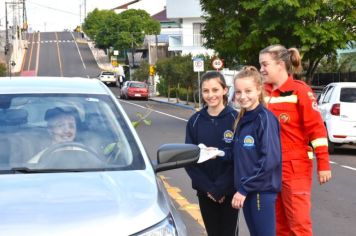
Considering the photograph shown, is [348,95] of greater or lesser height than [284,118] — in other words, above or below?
below

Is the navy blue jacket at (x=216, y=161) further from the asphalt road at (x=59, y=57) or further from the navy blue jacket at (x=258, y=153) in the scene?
the asphalt road at (x=59, y=57)

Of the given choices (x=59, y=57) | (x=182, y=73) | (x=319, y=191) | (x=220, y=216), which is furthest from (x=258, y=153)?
(x=59, y=57)

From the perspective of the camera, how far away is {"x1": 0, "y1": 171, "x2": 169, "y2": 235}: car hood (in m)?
3.39

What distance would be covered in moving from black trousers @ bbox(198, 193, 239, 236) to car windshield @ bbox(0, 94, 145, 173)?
2.99 ft

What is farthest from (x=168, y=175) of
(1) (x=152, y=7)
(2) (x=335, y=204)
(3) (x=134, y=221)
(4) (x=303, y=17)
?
(1) (x=152, y=7)

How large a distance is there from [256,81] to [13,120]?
5.64 feet

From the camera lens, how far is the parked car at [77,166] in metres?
3.48

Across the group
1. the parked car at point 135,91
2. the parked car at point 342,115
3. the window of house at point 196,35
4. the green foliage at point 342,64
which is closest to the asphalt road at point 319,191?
the parked car at point 342,115

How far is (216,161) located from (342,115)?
11032mm

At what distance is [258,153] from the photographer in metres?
4.82

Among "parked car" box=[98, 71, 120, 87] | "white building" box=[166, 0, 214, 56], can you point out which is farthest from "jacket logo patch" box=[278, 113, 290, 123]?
"parked car" box=[98, 71, 120, 87]

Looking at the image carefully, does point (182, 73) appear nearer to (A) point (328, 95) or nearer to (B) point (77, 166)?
(A) point (328, 95)

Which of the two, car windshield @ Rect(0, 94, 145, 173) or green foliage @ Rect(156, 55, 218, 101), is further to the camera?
green foliage @ Rect(156, 55, 218, 101)

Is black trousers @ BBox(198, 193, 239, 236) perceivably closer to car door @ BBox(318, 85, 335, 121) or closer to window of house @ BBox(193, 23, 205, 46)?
car door @ BBox(318, 85, 335, 121)
